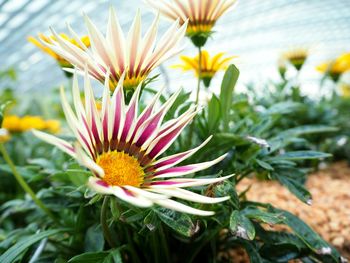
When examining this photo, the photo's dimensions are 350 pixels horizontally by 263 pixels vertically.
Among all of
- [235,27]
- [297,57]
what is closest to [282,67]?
[297,57]

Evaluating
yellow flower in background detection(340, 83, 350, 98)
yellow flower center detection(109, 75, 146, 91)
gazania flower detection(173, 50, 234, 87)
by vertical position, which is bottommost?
yellow flower in background detection(340, 83, 350, 98)

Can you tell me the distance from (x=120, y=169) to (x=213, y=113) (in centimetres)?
35

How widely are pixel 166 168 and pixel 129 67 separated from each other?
17 centimetres

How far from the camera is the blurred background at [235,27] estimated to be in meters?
3.41

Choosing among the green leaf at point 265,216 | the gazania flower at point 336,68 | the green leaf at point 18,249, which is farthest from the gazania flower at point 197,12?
the gazania flower at point 336,68

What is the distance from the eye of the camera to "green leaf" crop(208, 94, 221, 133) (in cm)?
87

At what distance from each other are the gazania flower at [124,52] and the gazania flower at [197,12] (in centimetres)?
14

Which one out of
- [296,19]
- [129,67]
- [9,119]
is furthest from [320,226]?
[296,19]

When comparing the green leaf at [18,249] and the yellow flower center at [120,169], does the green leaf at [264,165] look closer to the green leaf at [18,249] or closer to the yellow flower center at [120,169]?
the yellow flower center at [120,169]

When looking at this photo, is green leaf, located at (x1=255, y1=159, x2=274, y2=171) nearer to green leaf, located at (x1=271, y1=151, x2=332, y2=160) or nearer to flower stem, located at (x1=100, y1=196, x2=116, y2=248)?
green leaf, located at (x1=271, y1=151, x2=332, y2=160)

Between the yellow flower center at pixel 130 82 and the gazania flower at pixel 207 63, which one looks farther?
the gazania flower at pixel 207 63

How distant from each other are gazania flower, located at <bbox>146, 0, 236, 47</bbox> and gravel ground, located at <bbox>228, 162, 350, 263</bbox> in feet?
1.32

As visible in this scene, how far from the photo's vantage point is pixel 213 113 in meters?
0.88

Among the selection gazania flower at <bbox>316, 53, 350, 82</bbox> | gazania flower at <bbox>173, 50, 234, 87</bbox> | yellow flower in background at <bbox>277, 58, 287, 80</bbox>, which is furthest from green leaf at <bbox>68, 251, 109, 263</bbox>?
gazania flower at <bbox>316, 53, 350, 82</bbox>
